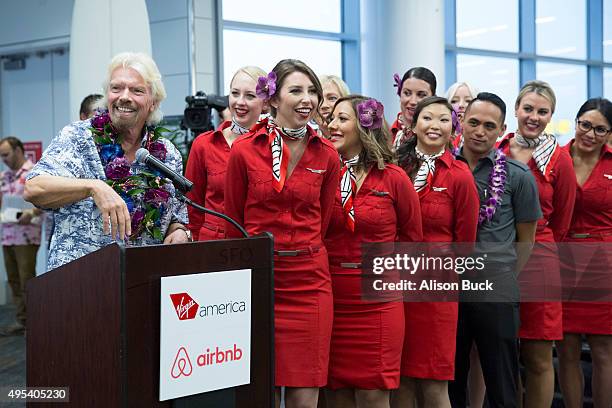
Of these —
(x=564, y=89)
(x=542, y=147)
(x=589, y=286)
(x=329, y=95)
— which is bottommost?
(x=589, y=286)

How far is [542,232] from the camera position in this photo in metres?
3.46

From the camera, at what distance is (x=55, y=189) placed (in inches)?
78.9

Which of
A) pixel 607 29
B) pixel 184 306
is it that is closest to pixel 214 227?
pixel 184 306

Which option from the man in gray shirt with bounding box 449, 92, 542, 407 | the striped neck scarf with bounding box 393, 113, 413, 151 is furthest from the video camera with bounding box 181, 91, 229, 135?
the man in gray shirt with bounding box 449, 92, 542, 407

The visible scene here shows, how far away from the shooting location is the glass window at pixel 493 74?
998cm

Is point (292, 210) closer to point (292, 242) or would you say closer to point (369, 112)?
point (292, 242)

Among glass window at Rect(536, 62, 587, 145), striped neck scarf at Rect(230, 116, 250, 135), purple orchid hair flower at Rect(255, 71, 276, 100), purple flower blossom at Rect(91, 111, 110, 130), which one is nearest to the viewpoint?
purple flower blossom at Rect(91, 111, 110, 130)

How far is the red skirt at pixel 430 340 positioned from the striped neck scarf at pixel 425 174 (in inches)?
17.7

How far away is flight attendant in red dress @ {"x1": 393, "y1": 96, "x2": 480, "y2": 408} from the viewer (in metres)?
3.04

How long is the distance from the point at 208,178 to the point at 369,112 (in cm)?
74

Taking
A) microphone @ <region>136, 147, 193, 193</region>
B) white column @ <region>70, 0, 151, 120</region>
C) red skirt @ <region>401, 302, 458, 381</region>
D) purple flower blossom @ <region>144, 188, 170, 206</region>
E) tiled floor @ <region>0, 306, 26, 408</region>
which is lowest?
tiled floor @ <region>0, 306, 26, 408</region>

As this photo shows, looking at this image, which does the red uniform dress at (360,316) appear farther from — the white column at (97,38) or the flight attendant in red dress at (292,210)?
the white column at (97,38)

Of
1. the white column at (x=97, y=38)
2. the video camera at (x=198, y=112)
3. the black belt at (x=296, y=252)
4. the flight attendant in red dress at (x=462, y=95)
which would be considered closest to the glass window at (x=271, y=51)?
the white column at (x=97, y=38)

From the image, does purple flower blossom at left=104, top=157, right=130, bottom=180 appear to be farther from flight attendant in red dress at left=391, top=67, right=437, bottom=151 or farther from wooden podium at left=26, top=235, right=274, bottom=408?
flight attendant in red dress at left=391, top=67, right=437, bottom=151
